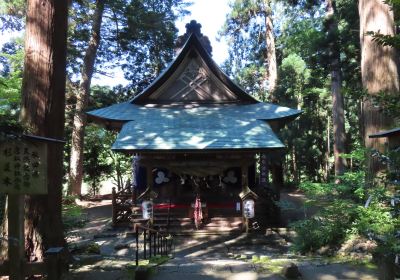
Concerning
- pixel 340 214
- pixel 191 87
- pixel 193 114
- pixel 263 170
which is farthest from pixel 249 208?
pixel 191 87

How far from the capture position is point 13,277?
443 centimetres

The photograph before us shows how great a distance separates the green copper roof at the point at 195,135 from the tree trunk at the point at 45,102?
6267mm

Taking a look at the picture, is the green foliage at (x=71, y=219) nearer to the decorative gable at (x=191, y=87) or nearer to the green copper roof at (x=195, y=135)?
the green copper roof at (x=195, y=135)

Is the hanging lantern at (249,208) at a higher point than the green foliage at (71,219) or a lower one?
lower

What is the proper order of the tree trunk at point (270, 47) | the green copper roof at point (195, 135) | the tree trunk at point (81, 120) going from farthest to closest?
the tree trunk at point (270, 47), the tree trunk at point (81, 120), the green copper roof at point (195, 135)

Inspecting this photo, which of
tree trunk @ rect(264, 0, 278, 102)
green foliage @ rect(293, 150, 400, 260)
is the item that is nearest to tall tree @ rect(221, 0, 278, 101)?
tree trunk @ rect(264, 0, 278, 102)

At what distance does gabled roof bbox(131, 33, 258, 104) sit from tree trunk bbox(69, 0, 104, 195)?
530 cm

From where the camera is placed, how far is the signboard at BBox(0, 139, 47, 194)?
175 inches

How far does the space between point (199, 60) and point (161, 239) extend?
29.1 ft

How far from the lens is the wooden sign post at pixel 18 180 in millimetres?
4445

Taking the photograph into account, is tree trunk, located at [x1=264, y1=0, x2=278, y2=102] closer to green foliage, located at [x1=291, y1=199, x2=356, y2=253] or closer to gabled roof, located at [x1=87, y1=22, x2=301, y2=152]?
gabled roof, located at [x1=87, y1=22, x2=301, y2=152]

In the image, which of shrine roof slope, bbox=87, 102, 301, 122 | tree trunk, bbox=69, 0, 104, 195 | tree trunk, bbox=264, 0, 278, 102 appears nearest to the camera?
shrine roof slope, bbox=87, 102, 301, 122

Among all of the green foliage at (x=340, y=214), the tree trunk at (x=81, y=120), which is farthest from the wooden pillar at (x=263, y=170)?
the tree trunk at (x=81, y=120)

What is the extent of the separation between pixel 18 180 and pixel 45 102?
167cm
